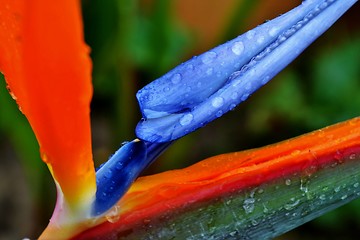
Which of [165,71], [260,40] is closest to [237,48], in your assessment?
[260,40]

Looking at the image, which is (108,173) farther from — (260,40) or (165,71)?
(165,71)

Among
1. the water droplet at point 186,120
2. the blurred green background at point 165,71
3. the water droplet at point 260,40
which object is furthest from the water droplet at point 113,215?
the blurred green background at point 165,71

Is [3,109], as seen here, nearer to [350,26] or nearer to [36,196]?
[36,196]

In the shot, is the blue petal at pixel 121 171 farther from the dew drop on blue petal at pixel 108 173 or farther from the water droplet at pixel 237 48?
the water droplet at pixel 237 48

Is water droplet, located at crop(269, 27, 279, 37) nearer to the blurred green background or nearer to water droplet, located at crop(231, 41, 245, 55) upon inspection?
water droplet, located at crop(231, 41, 245, 55)

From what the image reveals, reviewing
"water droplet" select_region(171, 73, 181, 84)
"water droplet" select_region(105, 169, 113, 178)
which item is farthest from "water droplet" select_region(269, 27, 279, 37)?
"water droplet" select_region(105, 169, 113, 178)

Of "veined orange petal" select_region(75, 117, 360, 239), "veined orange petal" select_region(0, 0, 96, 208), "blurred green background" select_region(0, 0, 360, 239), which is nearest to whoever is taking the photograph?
"veined orange petal" select_region(0, 0, 96, 208)

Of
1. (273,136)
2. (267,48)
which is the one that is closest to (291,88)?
(273,136)
